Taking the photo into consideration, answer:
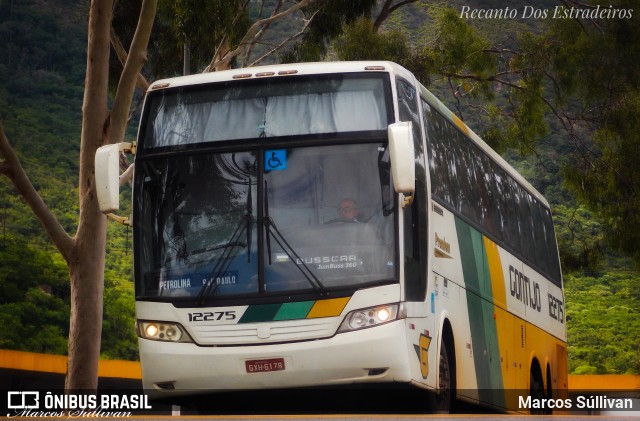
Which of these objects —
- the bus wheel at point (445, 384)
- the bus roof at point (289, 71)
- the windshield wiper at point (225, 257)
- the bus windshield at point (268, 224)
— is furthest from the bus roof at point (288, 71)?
the bus wheel at point (445, 384)

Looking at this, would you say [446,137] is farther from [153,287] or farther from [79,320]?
[79,320]

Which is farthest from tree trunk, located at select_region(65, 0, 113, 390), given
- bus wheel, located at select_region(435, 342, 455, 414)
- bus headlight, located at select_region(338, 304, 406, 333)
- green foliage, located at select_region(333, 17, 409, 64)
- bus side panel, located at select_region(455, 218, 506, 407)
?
green foliage, located at select_region(333, 17, 409, 64)

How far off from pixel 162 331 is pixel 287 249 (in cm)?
130

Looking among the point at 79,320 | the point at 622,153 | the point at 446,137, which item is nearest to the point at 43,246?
the point at 622,153

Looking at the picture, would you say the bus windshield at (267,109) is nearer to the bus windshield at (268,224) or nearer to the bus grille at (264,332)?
the bus windshield at (268,224)

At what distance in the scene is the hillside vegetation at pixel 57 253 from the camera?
50469 millimetres

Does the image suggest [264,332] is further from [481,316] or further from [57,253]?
[57,253]

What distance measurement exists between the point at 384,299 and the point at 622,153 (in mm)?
15566

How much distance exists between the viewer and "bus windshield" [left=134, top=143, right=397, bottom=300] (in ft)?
34.6

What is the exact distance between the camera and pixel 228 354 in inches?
417

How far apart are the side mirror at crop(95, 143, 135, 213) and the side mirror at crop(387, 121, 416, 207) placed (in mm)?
2365

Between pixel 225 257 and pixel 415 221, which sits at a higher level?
pixel 415 221

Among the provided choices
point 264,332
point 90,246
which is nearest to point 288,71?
point 264,332

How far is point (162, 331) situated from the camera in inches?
428
